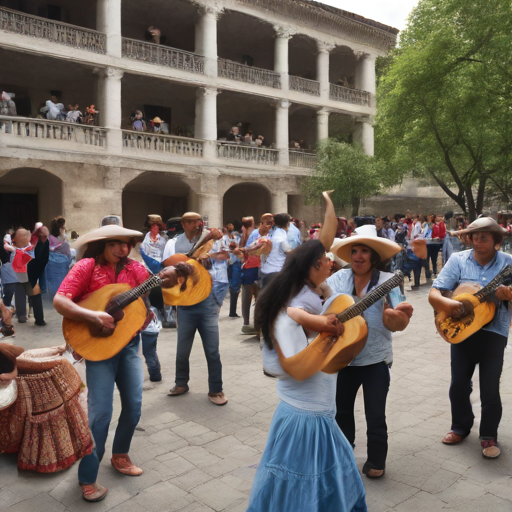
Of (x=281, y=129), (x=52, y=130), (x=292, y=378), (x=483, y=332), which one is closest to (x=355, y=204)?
(x=281, y=129)

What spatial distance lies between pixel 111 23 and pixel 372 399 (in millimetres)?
18250

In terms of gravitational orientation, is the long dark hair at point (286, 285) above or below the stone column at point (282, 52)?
below

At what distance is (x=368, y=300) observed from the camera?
113 inches

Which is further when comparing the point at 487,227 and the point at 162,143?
the point at 162,143

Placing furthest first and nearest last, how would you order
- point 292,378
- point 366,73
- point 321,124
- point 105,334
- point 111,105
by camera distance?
point 366,73, point 321,124, point 111,105, point 105,334, point 292,378

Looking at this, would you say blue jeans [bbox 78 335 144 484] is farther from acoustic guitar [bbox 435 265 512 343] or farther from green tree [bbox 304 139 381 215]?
green tree [bbox 304 139 381 215]

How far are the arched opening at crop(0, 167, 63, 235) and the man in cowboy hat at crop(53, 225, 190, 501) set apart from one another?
1656 cm

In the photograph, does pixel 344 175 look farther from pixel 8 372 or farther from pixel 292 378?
pixel 292 378

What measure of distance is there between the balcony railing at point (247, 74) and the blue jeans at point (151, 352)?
1721 cm

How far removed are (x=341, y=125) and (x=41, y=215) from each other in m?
15.3

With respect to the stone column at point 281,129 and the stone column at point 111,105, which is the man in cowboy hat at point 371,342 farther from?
the stone column at point 281,129

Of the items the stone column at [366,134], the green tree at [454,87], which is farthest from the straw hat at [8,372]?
the stone column at [366,134]

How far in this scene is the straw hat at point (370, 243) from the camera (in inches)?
140

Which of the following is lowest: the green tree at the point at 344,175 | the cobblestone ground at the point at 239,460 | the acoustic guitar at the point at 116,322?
A: the cobblestone ground at the point at 239,460
